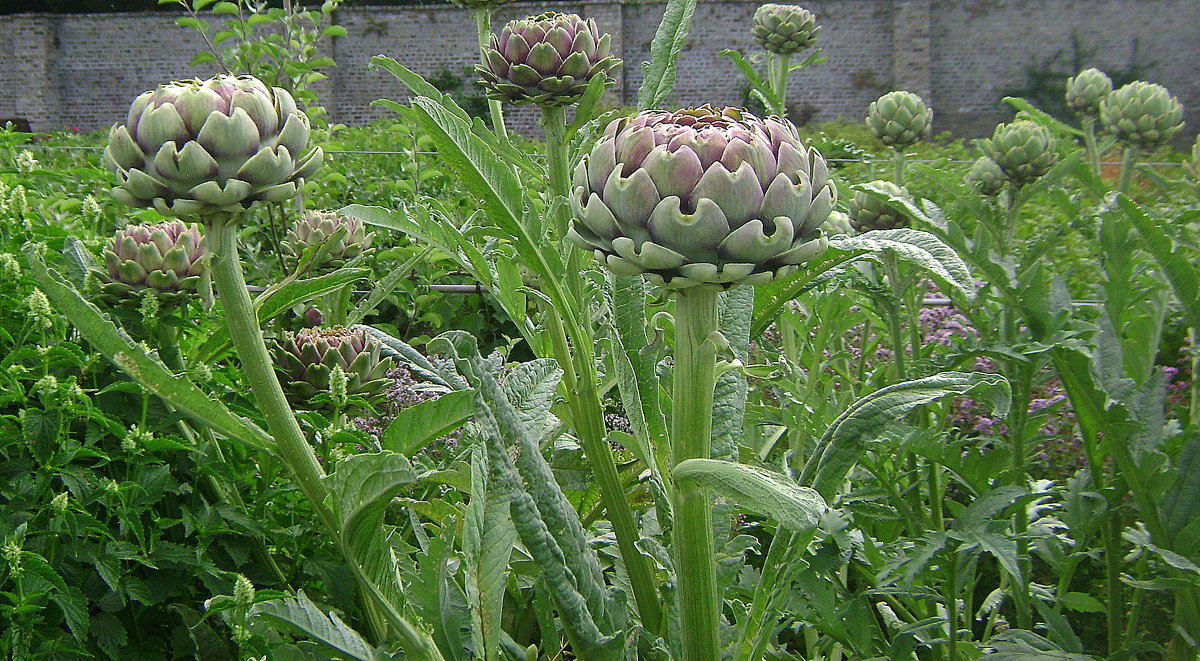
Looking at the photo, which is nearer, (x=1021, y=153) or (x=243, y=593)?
(x=243, y=593)

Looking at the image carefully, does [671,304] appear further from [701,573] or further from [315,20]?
[315,20]

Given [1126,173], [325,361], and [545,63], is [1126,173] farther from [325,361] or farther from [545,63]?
[325,361]

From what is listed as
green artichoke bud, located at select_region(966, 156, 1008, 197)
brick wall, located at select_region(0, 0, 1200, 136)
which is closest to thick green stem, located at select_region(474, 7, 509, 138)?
green artichoke bud, located at select_region(966, 156, 1008, 197)

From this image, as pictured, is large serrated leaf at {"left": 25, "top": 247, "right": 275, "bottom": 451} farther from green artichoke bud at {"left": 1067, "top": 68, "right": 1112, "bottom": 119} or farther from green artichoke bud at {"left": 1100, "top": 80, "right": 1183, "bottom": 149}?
green artichoke bud at {"left": 1067, "top": 68, "right": 1112, "bottom": 119}

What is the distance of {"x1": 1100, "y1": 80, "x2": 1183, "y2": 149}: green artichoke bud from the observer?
1643 mm

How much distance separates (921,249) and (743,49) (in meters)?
13.6

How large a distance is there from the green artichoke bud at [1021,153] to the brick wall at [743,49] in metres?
12.2

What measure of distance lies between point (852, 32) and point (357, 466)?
1405 centimetres

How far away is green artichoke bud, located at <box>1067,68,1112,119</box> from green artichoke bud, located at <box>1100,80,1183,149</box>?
0.55 feet

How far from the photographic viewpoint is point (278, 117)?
0.65 meters

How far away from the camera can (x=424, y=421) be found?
64 centimetres

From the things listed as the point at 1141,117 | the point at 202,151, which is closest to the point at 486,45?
the point at 202,151

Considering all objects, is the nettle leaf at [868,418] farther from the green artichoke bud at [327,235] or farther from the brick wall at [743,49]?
the brick wall at [743,49]

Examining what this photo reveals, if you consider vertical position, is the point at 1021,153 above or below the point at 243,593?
above
